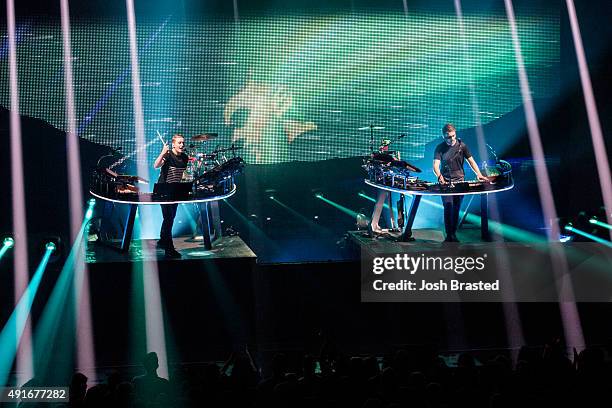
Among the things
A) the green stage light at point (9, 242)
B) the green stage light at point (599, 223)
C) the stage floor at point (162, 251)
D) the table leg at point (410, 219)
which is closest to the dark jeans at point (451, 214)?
the table leg at point (410, 219)

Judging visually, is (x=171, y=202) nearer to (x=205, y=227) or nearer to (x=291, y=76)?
(x=205, y=227)

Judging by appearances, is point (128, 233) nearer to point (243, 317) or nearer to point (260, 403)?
A: point (243, 317)

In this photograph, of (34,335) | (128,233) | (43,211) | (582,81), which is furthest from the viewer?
(582,81)

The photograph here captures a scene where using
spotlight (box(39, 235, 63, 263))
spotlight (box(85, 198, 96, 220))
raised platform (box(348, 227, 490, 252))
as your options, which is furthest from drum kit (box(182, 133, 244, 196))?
raised platform (box(348, 227, 490, 252))

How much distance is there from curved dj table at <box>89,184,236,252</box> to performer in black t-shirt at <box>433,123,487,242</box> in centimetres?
238

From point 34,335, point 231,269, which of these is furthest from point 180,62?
point 34,335

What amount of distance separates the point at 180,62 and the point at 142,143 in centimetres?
114

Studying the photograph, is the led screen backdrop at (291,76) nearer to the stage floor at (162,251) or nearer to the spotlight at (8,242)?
the stage floor at (162,251)

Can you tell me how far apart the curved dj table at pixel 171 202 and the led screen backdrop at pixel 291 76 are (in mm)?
1065

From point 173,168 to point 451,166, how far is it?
3.05 meters

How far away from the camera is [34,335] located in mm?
7527

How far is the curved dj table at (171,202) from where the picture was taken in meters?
7.84

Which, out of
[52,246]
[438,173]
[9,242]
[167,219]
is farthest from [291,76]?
[9,242]

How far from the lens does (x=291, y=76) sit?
382 inches
